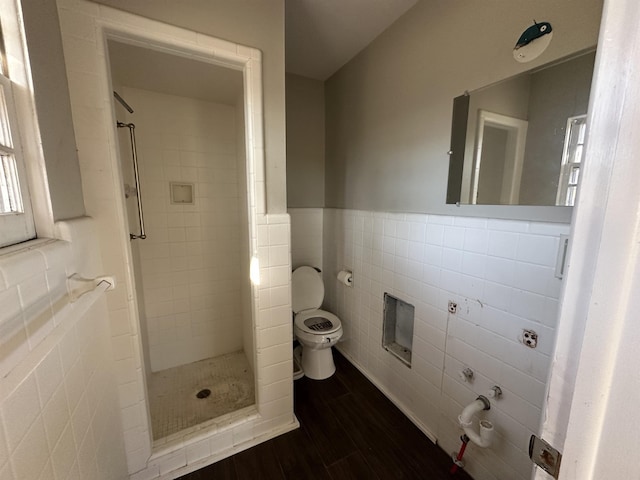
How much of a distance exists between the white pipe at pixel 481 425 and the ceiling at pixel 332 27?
2.15 m

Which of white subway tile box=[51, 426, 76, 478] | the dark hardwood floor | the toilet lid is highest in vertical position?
white subway tile box=[51, 426, 76, 478]

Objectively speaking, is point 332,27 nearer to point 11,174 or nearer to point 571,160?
point 571,160

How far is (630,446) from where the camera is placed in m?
0.30

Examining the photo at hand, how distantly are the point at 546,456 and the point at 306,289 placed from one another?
1992 mm

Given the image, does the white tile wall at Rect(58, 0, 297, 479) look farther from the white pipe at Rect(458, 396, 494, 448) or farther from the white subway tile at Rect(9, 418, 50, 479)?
the white pipe at Rect(458, 396, 494, 448)

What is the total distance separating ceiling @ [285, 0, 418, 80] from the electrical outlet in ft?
5.91

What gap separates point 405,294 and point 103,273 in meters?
1.64

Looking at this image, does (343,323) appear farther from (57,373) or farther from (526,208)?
(57,373)

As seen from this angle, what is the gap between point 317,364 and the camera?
205 cm

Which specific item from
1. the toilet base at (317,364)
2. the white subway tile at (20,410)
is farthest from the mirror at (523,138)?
the white subway tile at (20,410)

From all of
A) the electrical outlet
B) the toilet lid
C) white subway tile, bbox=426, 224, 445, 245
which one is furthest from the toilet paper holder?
the electrical outlet

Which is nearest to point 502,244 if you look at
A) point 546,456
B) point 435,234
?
point 435,234

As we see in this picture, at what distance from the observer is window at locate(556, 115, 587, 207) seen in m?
0.92

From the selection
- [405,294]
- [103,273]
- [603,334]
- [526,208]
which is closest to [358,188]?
[405,294]
